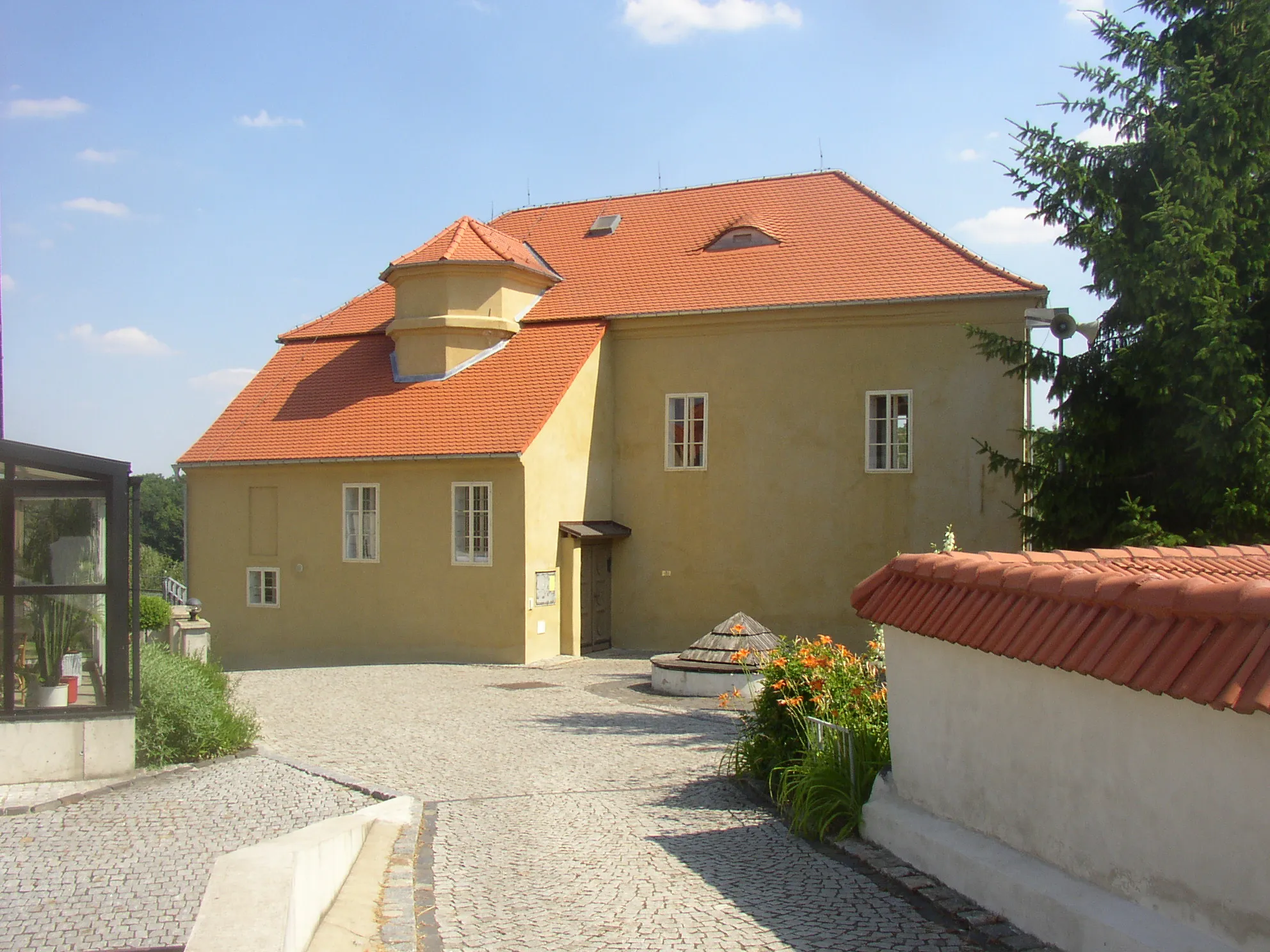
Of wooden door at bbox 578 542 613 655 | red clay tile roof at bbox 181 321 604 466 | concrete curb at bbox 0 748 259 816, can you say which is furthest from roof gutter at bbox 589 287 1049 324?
concrete curb at bbox 0 748 259 816

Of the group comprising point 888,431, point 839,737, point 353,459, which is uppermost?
point 888,431

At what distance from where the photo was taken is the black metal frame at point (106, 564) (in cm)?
1066

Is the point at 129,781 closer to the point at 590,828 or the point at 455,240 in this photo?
the point at 590,828

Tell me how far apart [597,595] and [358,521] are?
5.07 m

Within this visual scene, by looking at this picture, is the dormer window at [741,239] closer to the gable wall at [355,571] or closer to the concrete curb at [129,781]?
the gable wall at [355,571]

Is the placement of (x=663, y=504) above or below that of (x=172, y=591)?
above

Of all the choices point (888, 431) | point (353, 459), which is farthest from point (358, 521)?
point (888, 431)

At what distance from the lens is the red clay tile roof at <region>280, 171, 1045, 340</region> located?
2242cm

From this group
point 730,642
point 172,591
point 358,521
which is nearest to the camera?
point 730,642

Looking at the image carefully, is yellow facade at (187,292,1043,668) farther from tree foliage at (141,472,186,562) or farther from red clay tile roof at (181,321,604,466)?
tree foliage at (141,472,186,562)

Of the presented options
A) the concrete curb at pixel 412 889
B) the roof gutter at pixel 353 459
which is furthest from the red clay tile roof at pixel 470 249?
the concrete curb at pixel 412 889

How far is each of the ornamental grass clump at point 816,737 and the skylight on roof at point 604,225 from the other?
1769cm

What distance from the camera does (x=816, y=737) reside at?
9461 mm

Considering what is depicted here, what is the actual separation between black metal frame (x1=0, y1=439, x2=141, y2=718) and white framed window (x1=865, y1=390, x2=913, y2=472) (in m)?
14.5
